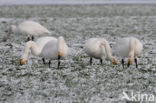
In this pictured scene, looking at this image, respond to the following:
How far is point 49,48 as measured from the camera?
8.59 metres

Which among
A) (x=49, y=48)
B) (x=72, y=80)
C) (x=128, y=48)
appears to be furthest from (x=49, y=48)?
(x=128, y=48)

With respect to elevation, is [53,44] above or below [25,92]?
above

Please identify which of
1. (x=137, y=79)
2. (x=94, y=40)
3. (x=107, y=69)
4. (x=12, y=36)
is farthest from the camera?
(x=12, y=36)

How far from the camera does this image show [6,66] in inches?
347

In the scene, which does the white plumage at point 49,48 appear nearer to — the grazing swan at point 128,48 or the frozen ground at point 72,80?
the frozen ground at point 72,80

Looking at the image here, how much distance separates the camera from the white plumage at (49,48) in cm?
800

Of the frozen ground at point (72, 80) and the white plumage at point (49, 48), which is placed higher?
the white plumage at point (49, 48)

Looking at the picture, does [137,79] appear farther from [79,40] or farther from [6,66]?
[79,40]

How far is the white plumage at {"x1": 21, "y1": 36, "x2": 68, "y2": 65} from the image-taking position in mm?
8000

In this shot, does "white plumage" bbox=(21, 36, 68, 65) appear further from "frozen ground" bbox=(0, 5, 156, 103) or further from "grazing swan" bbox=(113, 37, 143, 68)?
"grazing swan" bbox=(113, 37, 143, 68)

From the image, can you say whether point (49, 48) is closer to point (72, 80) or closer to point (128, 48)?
point (72, 80)

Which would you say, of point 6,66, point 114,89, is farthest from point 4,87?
point 114,89

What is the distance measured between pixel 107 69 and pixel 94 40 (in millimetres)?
1117

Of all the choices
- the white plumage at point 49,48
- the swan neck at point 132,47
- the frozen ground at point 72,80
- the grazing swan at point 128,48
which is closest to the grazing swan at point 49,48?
the white plumage at point 49,48
